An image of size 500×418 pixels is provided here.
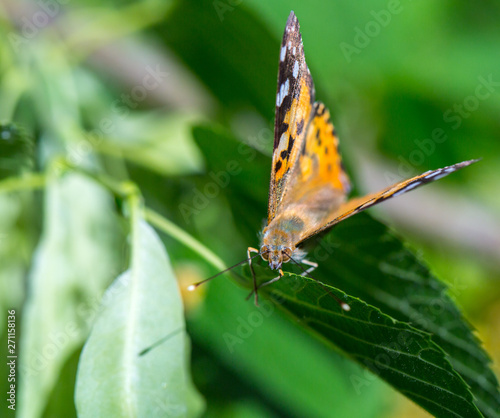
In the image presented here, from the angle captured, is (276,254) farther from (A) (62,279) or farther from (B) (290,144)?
(A) (62,279)

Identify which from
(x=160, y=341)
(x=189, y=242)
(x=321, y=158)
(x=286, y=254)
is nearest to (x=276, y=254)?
(x=286, y=254)

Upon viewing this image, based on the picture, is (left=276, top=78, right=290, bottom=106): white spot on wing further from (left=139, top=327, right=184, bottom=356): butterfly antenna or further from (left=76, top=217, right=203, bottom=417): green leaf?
(left=139, top=327, right=184, bottom=356): butterfly antenna

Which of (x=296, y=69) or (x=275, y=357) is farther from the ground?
(x=296, y=69)

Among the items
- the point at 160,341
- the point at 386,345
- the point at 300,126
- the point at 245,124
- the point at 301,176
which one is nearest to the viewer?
the point at 386,345

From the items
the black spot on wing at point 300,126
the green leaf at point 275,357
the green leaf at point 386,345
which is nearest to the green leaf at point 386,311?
the green leaf at point 386,345

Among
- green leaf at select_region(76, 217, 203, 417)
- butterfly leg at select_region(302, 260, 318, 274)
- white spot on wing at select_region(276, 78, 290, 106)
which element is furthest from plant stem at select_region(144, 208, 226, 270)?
white spot on wing at select_region(276, 78, 290, 106)

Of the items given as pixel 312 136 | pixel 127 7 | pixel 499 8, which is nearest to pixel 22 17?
pixel 127 7

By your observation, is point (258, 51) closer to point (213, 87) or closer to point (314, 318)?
point (213, 87)
